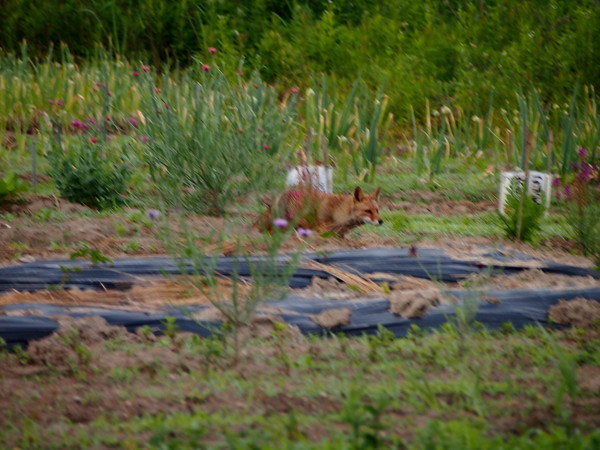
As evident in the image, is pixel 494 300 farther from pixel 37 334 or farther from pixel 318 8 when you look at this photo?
pixel 318 8

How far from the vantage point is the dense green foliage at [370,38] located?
12.3 meters

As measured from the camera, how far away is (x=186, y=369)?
3965 millimetres

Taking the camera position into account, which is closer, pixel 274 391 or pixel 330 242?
pixel 274 391

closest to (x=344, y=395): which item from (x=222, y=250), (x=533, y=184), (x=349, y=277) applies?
(x=349, y=277)

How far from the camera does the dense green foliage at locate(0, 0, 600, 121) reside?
12.3 metres

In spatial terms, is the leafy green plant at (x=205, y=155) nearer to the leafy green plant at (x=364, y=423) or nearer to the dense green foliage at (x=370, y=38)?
the leafy green plant at (x=364, y=423)

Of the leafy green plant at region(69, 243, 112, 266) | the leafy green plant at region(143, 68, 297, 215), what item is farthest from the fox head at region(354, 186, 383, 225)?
the leafy green plant at region(69, 243, 112, 266)

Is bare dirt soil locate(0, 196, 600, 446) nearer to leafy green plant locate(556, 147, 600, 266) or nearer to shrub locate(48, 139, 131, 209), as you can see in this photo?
leafy green plant locate(556, 147, 600, 266)

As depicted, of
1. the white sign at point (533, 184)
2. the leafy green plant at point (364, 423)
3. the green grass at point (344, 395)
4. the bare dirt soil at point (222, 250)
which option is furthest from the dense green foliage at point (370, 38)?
the leafy green plant at point (364, 423)

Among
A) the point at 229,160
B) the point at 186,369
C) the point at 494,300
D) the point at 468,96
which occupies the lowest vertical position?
the point at 186,369

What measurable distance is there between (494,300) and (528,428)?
1450 millimetres

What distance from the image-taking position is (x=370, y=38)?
1520 centimetres

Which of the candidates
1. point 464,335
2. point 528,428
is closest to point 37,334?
point 464,335

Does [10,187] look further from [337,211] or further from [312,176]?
[337,211]
